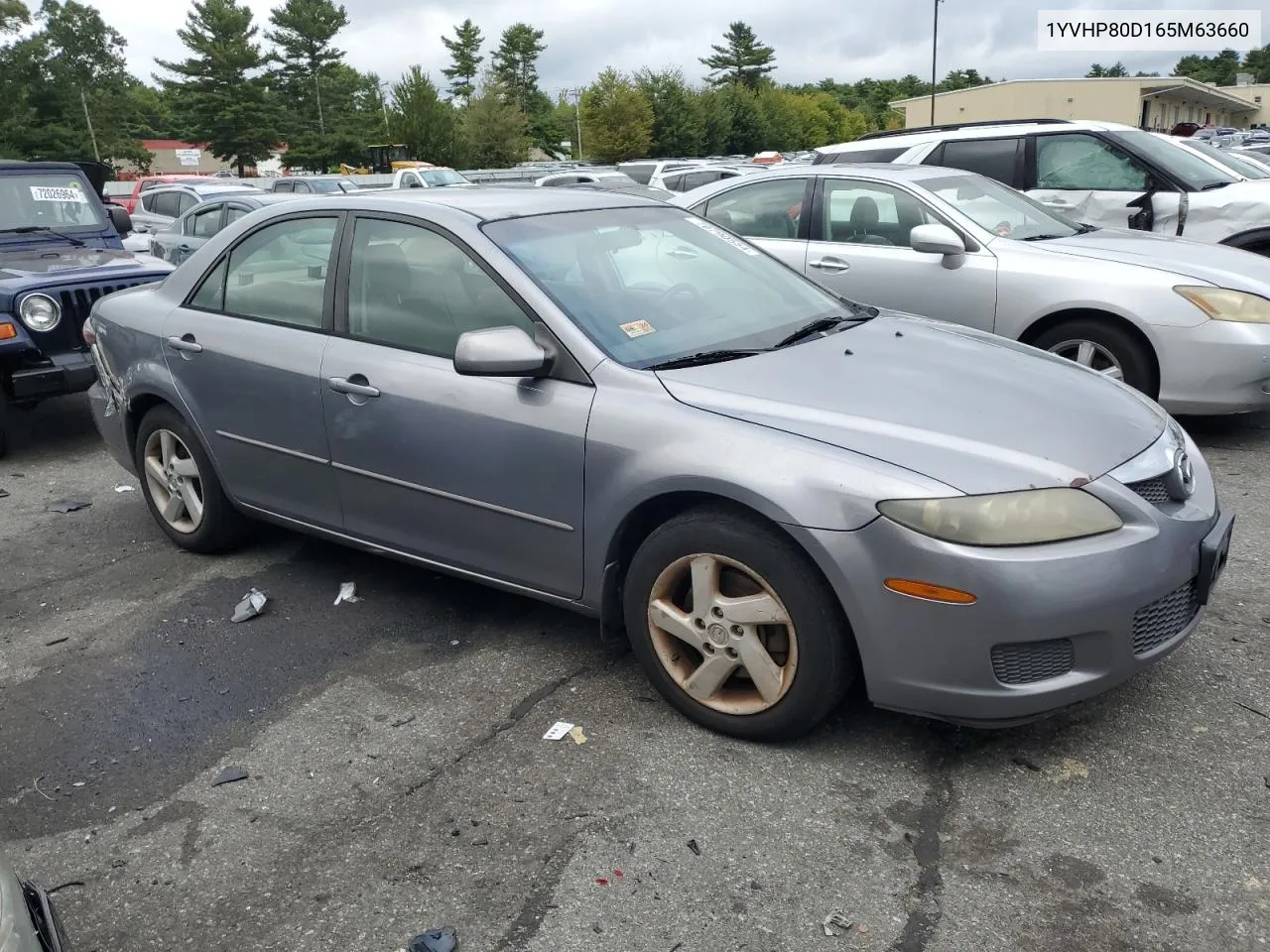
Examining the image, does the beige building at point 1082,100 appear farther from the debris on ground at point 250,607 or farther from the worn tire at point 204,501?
the debris on ground at point 250,607

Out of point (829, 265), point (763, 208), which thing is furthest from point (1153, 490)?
point (763, 208)

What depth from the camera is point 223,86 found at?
2469 inches

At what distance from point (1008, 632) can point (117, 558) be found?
4.05 meters

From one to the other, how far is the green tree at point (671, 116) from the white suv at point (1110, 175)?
5517 centimetres

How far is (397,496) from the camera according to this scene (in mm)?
3869

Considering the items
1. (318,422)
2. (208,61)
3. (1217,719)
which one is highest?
(208,61)

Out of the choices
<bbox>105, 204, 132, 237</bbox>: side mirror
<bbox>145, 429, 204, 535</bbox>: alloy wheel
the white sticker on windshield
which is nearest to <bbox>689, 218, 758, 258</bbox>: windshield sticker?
<bbox>145, 429, 204, 535</bbox>: alloy wheel

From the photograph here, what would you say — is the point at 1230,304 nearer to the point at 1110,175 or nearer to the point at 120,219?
the point at 1110,175

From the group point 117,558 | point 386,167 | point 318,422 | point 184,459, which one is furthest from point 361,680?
point 386,167

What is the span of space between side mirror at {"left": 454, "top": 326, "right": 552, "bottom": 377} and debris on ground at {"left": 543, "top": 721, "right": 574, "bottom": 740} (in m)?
1.10

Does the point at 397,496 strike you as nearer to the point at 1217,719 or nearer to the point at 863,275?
the point at 1217,719

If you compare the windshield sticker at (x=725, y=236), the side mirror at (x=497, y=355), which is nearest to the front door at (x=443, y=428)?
the side mirror at (x=497, y=355)

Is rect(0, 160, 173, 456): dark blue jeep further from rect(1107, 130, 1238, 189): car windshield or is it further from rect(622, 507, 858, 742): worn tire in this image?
rect(1107, 130, 1238, 189): car windshield

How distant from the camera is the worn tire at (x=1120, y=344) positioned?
231 inches
